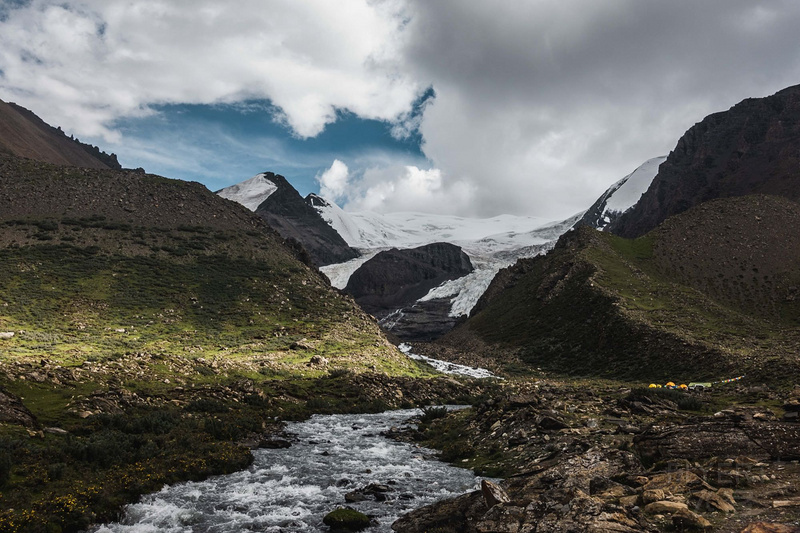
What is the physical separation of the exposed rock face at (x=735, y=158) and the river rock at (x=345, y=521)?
515ft

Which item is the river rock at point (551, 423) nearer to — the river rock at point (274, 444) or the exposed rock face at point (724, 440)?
the exposed rock face at point (724, 440)

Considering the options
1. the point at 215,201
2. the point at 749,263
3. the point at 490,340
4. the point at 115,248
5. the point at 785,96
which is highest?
the point at 785,96

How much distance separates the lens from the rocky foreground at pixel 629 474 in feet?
32.7

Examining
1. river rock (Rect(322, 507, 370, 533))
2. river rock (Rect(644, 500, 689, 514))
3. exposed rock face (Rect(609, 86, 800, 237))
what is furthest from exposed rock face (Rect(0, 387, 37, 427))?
exposed rock face (Rect(609, 86, 800, 237))

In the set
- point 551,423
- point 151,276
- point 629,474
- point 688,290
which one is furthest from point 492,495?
point 688,290

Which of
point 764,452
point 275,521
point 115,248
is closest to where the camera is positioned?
point 764,452

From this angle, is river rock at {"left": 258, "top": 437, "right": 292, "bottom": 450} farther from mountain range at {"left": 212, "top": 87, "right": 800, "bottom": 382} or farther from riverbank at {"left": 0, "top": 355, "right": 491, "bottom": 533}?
mountain range at {"left": 212, "top": 87, "right": 800, "bottom": 382}

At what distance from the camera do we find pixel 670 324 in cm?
7450

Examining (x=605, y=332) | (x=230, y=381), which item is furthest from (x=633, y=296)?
(x=230, y=381)

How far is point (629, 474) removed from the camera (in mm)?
13617

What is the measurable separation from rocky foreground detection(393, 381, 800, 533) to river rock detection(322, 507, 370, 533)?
118cm

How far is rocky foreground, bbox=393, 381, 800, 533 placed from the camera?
995cm

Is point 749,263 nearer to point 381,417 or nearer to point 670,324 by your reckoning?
→ point 670,324

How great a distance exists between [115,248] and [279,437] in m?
80.8
